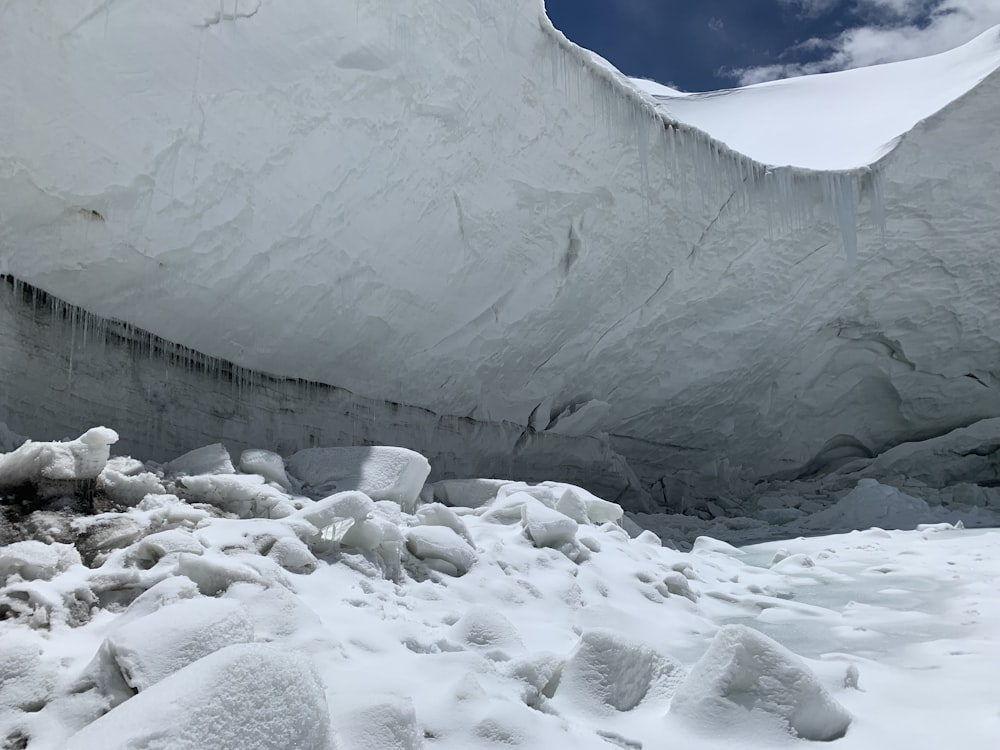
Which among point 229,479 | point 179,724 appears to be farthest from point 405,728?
point 229,479

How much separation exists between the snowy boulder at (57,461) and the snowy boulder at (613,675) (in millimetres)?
2100

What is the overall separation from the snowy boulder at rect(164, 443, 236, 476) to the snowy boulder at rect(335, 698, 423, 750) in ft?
8.02

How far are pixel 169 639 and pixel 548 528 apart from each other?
245cm

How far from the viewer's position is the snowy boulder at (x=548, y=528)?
419cm

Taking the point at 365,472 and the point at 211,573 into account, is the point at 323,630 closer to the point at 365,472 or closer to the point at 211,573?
the point at 211,573

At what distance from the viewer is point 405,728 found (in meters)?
1.80

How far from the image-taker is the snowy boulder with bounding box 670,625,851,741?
6.83ft

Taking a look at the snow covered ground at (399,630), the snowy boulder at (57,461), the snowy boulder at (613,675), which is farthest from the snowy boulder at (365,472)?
the snowy boulder at (613,675)

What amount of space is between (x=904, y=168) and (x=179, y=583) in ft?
26.6

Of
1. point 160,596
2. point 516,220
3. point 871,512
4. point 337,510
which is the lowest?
point 871,512

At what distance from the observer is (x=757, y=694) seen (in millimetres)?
2141

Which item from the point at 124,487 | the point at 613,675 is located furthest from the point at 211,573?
the point at 613,675

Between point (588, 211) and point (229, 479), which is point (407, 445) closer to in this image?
point (588, 211)

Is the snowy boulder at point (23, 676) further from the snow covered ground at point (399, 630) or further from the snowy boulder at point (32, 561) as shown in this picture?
the snowy boulder at point (32, 561)
